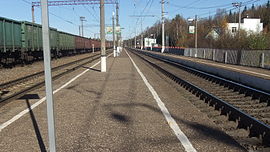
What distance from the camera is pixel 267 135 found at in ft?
14.7

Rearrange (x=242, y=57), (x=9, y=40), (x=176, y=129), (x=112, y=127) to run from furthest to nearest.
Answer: (x=242, y=57), (x=9, y=40), (x=112, y=127), (x=176, y=129)

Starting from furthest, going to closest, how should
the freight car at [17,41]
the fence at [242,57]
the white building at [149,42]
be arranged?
the white building at [149,42] < the fence at [242,57] < the freight car at [17,41]

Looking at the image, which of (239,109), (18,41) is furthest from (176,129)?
(18,41)

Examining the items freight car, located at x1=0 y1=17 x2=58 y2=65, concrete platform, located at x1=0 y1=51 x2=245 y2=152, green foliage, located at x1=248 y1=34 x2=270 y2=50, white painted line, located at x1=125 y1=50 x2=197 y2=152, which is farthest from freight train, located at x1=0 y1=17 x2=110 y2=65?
green foliage, located at x1=248 y1=34 x2=270 y2=50

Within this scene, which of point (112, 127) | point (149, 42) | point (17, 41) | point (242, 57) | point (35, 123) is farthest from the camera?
point (149, 42)

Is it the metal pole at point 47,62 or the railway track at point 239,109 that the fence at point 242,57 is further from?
the metal pole at point 47,62

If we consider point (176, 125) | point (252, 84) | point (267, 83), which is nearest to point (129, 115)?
point (176, 125)

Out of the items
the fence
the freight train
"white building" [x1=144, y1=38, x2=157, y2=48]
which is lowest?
the fence

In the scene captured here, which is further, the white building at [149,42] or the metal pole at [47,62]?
the white building at [149,42]

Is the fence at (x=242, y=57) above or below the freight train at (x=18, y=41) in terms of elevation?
below

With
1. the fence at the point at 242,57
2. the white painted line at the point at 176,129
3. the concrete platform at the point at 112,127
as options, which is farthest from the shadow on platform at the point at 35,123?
the fence at the point at 242,57

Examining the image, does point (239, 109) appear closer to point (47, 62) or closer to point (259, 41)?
point (47, 62)

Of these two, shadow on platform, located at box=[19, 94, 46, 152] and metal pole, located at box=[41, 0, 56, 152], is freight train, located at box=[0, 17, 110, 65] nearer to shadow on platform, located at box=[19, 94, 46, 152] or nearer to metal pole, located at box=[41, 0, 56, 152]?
shadow on platform, located at box=[19, 94, 46, 152]

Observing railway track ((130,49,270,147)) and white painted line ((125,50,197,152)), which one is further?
railway track ((130,49,270,147))
